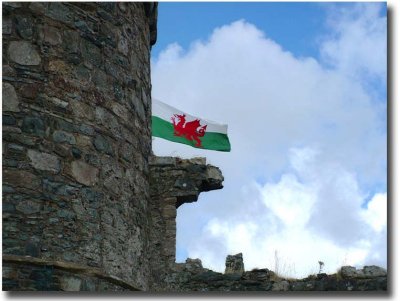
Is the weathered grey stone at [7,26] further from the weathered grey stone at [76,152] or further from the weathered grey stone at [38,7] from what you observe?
the weathered grey stone at [76,152]

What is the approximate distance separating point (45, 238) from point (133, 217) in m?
1.23

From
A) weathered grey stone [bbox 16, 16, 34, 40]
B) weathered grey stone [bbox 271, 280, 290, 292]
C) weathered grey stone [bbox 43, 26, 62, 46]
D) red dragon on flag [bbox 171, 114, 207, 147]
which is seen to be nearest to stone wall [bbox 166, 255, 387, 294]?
weathered grey stone [bbox 271, 280, 290, 292]

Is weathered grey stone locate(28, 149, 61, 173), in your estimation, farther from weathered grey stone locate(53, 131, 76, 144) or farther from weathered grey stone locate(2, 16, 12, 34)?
weathered grey stone locate(2, 16, 12, 34)

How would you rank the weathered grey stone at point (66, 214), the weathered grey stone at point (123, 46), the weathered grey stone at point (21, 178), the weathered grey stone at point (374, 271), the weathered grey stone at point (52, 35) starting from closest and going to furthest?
1. the weathered grey stone at point (21, 178)
2. the weathered grey stone at point (66, 214)
3. the weathered grey stone at point (52, 35)
4. the weathered grey stone at point (123, 46)
5. the weathered grey stone at point (374, 271)

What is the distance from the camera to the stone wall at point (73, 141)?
24.9 ft

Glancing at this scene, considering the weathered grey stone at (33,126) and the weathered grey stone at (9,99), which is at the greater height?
the weathered grey stone at (9,99)

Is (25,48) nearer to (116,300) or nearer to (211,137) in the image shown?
(116,300)

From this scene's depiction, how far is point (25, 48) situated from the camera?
7988 mm

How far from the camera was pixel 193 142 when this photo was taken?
11836mm

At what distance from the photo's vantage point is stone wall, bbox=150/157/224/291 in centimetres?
955

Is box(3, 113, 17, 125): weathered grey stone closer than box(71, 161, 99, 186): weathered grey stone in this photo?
Yes

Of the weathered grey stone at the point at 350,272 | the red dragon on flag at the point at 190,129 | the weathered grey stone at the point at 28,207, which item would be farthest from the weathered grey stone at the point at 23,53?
the red dragon on flag at the point at 190,129

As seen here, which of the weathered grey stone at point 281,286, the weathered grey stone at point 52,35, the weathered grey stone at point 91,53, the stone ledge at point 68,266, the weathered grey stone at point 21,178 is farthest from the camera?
the weathered grey stone at point 281,286

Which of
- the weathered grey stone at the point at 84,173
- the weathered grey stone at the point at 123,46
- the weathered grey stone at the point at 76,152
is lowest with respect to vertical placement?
the weathered grey stone at the point at 84,173
